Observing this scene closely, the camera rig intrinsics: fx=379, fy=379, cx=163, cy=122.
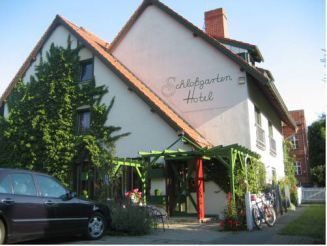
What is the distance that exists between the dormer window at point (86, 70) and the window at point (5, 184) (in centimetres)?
1111

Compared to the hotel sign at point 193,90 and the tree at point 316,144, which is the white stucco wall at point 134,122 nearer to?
the hotel sign at point 193,90

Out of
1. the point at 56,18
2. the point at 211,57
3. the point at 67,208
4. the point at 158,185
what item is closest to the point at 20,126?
the point at 56,18

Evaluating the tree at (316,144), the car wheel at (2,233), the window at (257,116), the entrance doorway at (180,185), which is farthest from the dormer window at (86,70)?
the tree at (316,144)

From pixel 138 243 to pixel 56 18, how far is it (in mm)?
15009

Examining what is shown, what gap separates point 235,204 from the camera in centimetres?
1161

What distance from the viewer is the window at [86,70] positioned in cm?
1855

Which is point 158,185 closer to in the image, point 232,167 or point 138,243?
point 232,167

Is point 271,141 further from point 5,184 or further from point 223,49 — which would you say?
point 5,184

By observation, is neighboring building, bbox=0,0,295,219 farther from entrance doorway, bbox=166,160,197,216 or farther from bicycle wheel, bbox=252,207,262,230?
bicycle wheel, bbox=252,207,262,230

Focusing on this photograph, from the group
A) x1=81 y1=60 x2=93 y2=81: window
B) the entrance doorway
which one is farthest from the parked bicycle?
x1=81 y1=60 x2=93 y2=81: window

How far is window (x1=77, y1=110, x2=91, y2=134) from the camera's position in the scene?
17.7 m

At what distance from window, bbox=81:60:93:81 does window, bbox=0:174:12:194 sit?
1111cm

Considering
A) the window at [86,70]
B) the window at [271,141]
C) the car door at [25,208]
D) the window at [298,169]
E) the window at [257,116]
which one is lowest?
the car door at [25,208]

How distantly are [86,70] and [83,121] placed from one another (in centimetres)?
269
